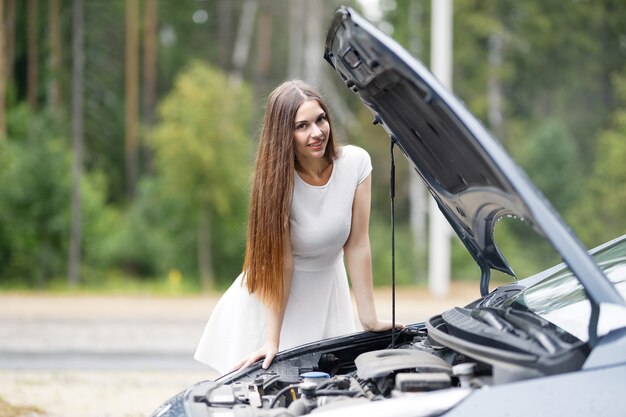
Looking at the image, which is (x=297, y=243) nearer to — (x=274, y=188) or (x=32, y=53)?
(x=274, y=188)

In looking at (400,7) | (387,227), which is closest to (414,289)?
(387,227)

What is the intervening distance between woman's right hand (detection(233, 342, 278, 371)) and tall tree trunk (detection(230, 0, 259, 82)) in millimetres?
29372

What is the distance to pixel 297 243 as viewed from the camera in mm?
3488

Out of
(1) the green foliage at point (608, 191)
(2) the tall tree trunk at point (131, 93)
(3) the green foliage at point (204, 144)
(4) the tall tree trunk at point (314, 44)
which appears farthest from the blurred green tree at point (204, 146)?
(1) the green foliage at point (608, 191)

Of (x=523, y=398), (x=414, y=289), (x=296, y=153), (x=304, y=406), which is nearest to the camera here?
(x=523, y=398)

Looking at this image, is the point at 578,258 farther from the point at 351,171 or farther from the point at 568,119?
the point at 568,119

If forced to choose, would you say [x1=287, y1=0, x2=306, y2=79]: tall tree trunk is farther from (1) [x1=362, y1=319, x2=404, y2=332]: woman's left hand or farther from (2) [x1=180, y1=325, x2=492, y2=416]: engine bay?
(2) [x1=180, y1=325, x2=492, y2=416]: engine bay

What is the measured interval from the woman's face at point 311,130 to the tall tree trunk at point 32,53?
1239 inches

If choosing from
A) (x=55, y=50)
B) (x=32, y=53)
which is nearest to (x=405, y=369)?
(x=55, y=50)

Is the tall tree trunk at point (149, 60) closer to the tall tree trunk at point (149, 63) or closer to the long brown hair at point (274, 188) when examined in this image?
the tall tree trunk at point (149, 63)

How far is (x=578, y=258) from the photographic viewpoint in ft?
6.97

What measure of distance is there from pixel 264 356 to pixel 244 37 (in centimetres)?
3125

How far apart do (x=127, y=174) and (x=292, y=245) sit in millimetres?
32049

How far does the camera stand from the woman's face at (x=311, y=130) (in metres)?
3.33
